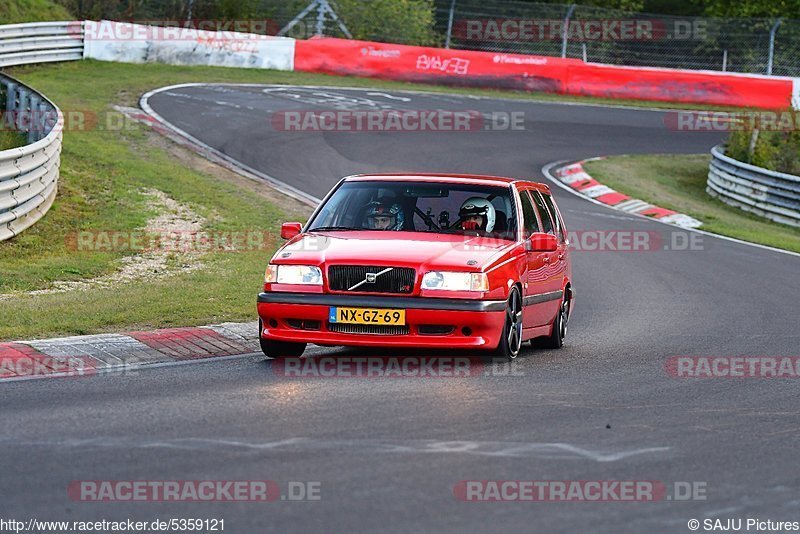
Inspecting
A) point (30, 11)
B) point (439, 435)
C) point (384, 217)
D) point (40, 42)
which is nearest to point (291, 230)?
point (384, 217)

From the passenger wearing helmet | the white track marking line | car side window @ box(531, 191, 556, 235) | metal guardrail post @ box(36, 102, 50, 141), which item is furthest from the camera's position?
the white track marking line

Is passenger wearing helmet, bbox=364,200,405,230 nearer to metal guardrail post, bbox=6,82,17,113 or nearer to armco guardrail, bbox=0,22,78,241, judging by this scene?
armco guardrail, bbox=0,22,78,241

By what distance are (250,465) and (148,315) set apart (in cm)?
547

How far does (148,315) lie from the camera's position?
1135 cm

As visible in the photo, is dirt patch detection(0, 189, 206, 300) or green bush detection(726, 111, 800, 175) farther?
green bush detection(726, 111, 800, 175)

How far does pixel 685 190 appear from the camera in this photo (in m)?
26.9

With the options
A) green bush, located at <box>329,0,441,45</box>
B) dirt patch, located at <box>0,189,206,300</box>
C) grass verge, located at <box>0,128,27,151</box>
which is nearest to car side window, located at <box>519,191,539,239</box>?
dirt patch, located at <box>0,189,206,300</box>

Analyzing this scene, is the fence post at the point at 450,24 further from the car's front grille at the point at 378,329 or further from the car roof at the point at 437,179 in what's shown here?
the car's front grille at the point at 378,329

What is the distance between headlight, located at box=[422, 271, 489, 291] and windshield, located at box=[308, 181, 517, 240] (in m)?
1.05

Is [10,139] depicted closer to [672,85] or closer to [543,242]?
[543,242]

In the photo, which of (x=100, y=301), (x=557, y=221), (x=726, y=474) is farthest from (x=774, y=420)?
(x=100, y=301)

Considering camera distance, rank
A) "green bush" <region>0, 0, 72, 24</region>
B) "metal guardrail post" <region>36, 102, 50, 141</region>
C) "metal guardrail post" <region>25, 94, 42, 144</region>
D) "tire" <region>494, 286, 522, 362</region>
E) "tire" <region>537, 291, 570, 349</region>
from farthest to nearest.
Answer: "green bush" <region>0, 0, 72, 24</region> → "metal guardrail post" <region>25, 94, 42, 144</region> → "metal guardrail post" <region>36, 102, 50, 141</region> → "tire" <region>537, 291, 570, 349</region> → "tire" <region>494, 286, 522, 362</region>

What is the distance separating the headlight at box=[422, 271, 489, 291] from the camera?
9.39 meters

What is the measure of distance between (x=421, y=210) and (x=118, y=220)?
7888 mm
